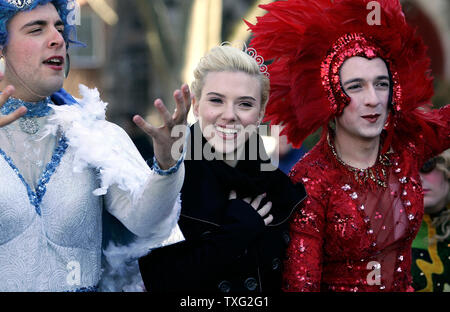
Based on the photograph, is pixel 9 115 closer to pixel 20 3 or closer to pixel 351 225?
pixel 20 3

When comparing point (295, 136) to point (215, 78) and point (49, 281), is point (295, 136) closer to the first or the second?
point (215, 78)

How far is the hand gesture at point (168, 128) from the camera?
2328 millimetres

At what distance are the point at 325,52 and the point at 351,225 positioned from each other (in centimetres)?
77

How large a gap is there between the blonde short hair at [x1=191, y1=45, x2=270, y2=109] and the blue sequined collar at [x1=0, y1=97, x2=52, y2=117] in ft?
2.11

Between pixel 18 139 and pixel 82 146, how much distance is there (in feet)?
0.79

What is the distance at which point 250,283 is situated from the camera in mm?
2885

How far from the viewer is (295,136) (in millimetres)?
3307

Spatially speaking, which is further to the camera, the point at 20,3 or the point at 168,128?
the point at 20,3

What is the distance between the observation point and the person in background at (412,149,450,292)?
383 cm

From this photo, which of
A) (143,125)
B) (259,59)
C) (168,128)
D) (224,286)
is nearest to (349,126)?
(259,59)

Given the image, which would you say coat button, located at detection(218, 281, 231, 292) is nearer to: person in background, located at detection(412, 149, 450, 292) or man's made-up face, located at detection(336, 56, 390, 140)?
man's made-up face, located at detection(336, 56, 390, 140)

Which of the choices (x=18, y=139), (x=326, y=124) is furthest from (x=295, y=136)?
(x=18, y=139)

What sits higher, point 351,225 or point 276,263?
point 351,225

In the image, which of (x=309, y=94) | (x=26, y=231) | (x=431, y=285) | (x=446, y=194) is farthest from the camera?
(x=446, y=194)
